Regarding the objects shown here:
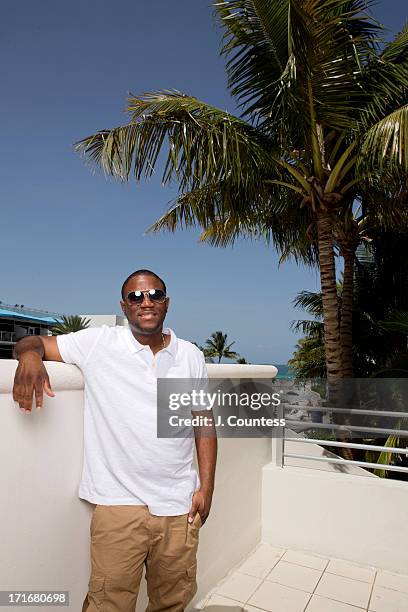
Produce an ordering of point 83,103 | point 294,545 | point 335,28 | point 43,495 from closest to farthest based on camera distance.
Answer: point 43,495
point 294,545
point 335,28
point 83,103

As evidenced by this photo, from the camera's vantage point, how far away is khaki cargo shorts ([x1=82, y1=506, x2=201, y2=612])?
5.55ft

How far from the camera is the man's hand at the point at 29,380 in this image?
60.9 inches

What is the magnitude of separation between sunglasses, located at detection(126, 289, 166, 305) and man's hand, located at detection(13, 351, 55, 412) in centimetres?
52

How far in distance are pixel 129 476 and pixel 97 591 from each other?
0.44 m

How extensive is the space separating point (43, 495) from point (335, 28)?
6.75 meters

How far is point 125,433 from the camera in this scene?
1.74 metres

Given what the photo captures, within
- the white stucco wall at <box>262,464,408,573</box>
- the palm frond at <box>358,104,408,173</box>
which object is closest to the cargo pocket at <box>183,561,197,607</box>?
the white stucco wall at <box>262,464,408,573</box>

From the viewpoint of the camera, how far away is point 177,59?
1503 cm

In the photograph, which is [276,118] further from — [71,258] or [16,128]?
[71,258]

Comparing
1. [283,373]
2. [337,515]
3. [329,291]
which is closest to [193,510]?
[337,515]

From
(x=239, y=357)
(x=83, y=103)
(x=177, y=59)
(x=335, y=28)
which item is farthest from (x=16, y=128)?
(x=239, y=357)

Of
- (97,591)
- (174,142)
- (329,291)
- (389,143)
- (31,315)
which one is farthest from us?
(31,315)

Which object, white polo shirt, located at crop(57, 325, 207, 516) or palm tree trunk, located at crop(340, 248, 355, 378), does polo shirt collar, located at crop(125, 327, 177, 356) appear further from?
palm tree trunk, located at crop(340, 248, 355, 378)

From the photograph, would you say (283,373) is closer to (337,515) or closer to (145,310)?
(337,515)
